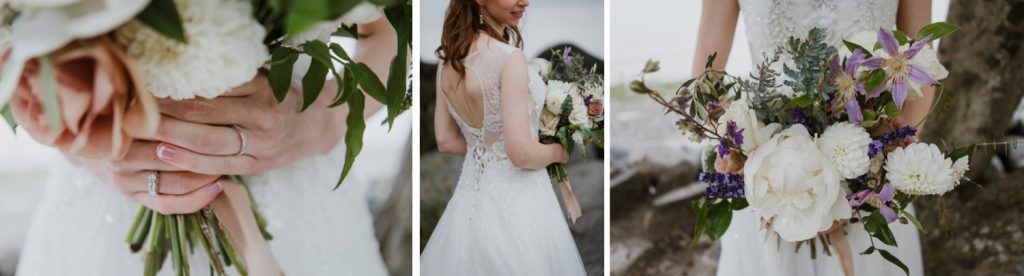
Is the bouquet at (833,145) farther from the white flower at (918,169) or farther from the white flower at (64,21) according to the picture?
the white flower at (64,21)

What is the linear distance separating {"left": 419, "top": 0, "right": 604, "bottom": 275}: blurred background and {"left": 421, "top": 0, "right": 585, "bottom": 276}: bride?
22 mm

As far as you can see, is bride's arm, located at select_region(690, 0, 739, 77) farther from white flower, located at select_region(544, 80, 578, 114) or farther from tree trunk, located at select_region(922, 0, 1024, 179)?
tree trunk, located at select_region(922, 0, 1024, 179)

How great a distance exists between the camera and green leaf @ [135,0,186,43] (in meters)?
0.59

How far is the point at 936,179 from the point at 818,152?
16 cm

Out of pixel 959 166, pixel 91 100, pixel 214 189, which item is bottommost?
pixel 959 166

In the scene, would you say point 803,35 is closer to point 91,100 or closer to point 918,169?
point 918,169

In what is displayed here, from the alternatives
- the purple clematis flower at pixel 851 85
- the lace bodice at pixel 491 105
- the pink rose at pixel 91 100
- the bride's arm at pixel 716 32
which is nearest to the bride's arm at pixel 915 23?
the bride's arm at pixel 716 32

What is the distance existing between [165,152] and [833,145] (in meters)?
0.83

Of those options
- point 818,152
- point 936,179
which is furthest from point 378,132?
point 936,179

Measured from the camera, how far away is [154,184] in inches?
34.7

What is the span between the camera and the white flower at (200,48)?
0.62 metres

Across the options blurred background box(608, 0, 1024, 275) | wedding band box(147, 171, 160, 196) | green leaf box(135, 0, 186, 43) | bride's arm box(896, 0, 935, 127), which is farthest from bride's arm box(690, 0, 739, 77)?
green leaf box(135, 0, 186, 43)

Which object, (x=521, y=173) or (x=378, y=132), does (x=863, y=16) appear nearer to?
(x=521, y=173)

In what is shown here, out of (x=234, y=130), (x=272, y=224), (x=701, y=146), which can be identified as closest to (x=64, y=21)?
(x=234, y=130)
